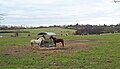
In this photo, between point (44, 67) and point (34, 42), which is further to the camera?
A: point (34, 42)

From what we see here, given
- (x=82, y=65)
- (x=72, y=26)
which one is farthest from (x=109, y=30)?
(x=82, y=65)

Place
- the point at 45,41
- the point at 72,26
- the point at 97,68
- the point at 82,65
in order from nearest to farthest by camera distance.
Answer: the point at 97,68 → the point at 82,65 → the point at 45,41 → the point at 72,26

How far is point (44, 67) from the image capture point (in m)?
19.7

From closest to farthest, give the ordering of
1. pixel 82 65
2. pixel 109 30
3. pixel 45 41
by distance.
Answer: pixel 82 65 → pixel 45 41 → pixel 109 30

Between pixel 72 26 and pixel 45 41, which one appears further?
pixel 72 26

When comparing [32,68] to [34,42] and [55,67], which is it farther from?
[34,42]

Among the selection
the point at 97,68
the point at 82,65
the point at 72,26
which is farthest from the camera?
the point at 72,26

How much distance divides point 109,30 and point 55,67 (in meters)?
118

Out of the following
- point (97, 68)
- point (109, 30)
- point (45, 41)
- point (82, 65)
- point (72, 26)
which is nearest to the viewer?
point (97, 68)

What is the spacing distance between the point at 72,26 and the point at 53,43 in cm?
12340

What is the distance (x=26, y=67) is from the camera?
19.6 metres

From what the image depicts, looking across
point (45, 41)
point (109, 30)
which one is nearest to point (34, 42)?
point (45, 41)

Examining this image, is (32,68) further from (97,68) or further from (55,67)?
(97,68)

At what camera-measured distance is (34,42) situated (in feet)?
139
